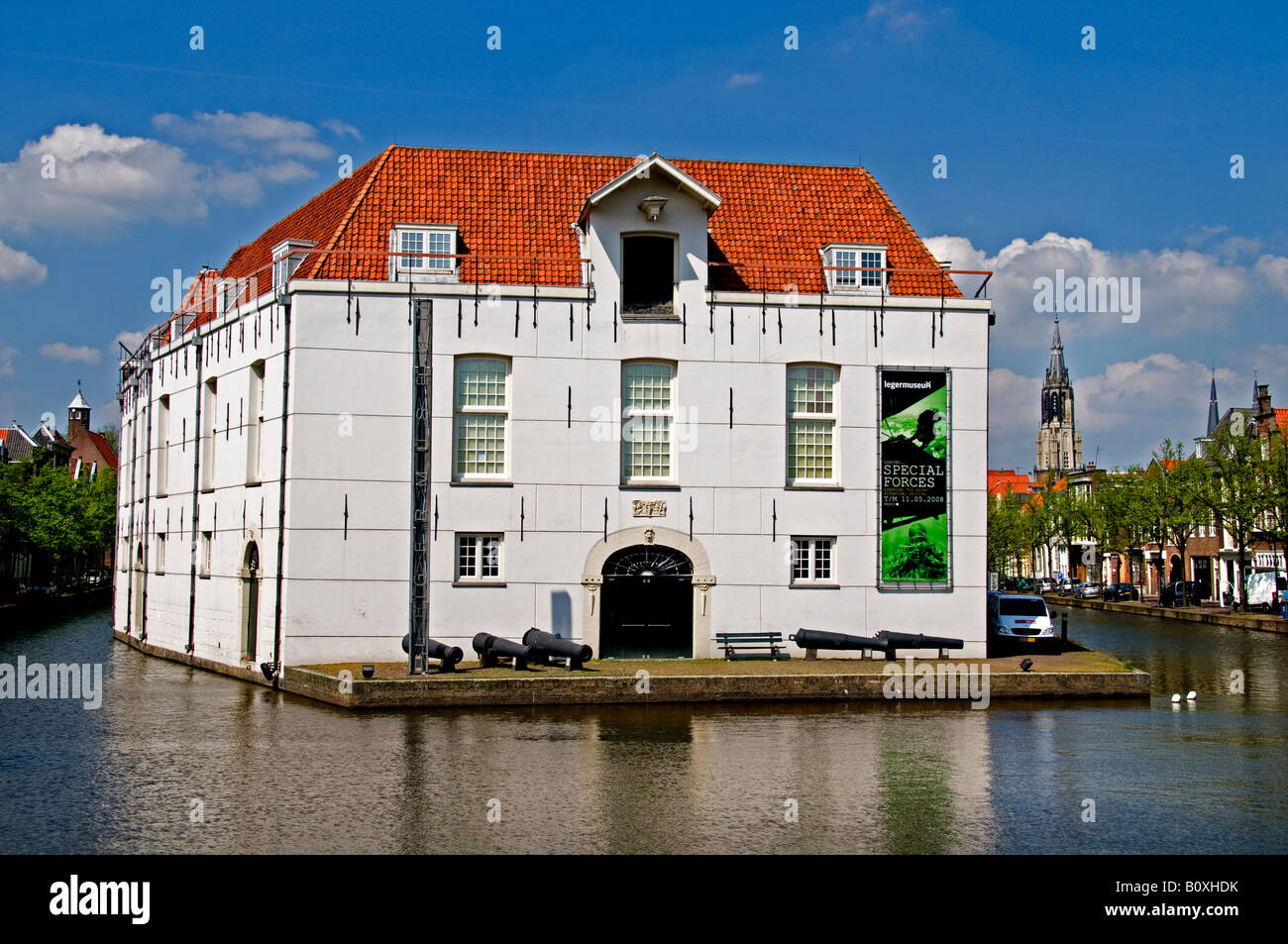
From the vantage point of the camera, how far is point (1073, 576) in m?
127

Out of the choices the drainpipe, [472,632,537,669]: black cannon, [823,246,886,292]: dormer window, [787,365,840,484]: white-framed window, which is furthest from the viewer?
[823,246,886,292]: dormer window

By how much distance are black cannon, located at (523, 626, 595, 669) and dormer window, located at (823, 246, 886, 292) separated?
37.7ft

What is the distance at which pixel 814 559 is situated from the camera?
108ft

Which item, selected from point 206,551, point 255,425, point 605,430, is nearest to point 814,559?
point 605,430

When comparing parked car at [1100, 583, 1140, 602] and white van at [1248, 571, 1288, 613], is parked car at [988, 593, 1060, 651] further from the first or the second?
parked car at [1100, 583, 1140, 602]

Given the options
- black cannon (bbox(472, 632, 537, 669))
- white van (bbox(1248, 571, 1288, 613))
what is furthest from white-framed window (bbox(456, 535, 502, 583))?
white van (bbox(1248, 571, 1288, 613))

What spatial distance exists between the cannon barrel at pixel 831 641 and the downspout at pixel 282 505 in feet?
40.9

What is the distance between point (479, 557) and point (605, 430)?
4379 mm

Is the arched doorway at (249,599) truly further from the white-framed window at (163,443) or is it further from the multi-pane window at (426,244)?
the white-framed window at (163,443)

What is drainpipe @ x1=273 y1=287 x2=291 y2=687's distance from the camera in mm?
30984

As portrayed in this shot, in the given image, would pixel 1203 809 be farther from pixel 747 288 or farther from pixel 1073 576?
pixel 1073 576

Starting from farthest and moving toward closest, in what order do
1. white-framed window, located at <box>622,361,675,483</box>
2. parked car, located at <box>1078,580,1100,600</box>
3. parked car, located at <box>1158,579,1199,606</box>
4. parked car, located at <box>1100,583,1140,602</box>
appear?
parked car, located at <box>1078,580,1100,600</box>
parked car, located at <box>1100,583,1140,602</box>
parked car, located at <box>1158,579,1199,606</box>
white-framed window, located at <box>622,361,675,483</box>

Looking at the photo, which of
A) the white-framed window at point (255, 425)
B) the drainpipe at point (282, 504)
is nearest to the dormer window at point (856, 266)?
the drainpipe at point (282, 504)

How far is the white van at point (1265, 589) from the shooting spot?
221ft
